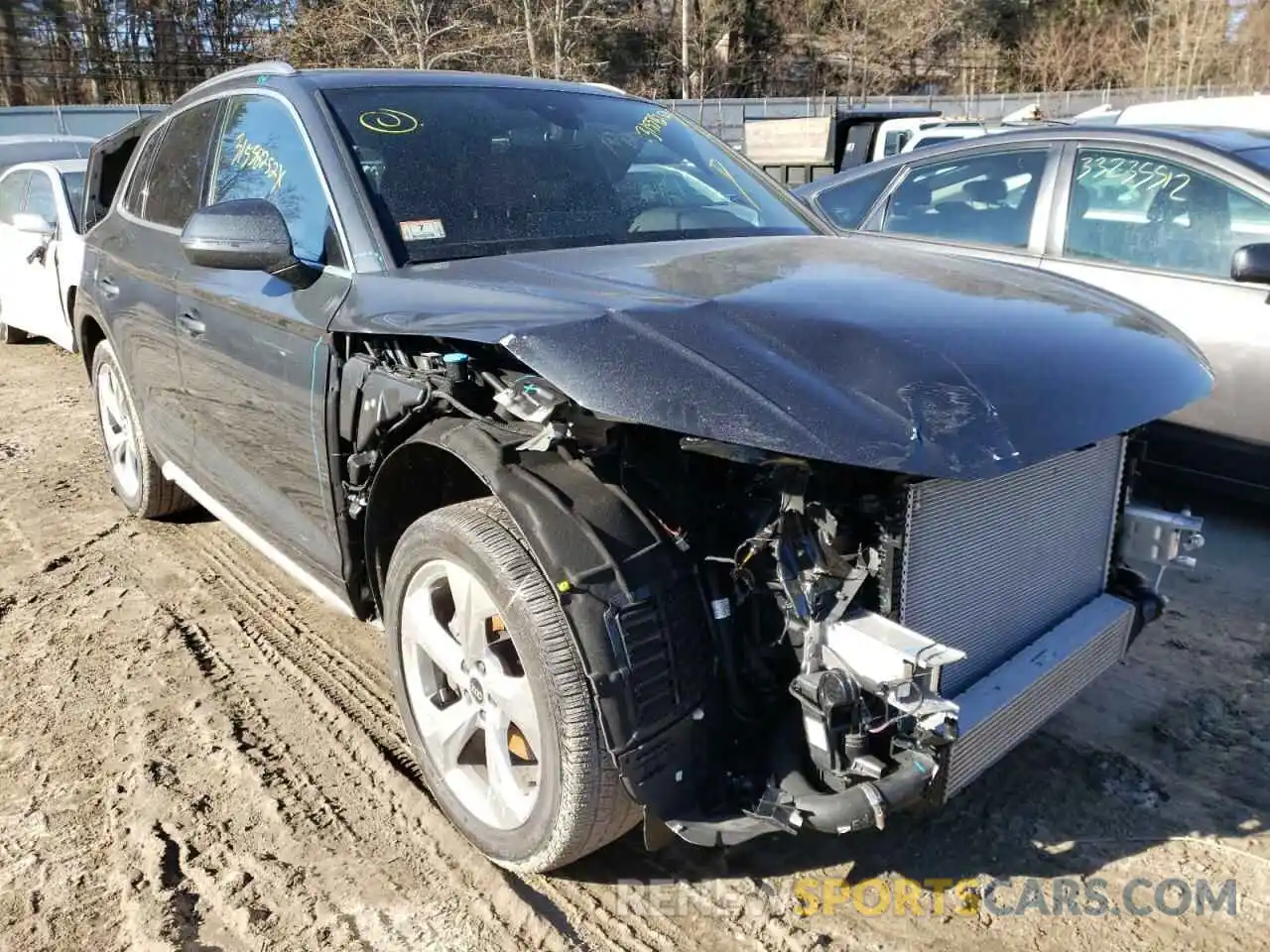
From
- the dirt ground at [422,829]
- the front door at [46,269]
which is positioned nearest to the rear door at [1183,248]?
the dirt ground at [422,829]

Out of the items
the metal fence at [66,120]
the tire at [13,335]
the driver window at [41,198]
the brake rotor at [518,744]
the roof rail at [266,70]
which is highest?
the metal fence at [66,120]

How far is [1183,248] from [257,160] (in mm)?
3852

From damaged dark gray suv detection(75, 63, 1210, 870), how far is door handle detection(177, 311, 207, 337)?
0.70 feet

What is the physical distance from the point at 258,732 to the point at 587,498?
1677 millimetres

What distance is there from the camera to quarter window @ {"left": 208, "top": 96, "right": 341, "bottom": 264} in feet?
9.73

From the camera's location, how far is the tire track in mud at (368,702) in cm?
236

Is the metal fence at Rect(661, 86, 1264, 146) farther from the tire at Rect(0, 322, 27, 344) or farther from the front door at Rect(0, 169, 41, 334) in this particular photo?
the tire at Rect(0, 322, 27, 344)

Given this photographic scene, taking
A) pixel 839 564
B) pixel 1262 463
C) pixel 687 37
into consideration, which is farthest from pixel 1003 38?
pixel 839 564

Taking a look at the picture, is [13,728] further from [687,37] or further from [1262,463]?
[687,37]

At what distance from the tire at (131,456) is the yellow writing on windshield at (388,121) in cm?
218

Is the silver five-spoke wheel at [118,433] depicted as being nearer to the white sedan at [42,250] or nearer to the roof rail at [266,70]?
the roof rail at [266,70]

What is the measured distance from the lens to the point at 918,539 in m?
2.12

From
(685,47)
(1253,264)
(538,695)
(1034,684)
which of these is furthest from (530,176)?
(685,47)

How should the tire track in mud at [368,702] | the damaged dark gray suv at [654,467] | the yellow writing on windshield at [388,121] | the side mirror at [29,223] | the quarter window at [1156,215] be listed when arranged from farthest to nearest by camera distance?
the side mirror at [29,223] < the quarter window at [1156,215] < the yellow writing on windshield at [388,121] < the tire track in mud at [368,702] < the damaged dark gray suv at [654,467]
